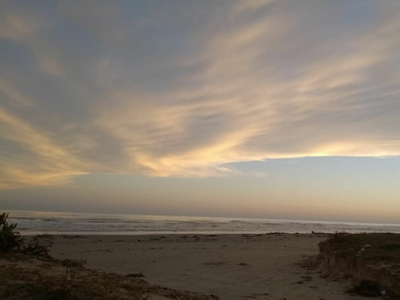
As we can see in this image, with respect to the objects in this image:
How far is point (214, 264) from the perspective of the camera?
14.1 meters

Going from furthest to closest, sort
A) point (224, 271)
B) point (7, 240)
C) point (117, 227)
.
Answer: point (117, 227)
point (224, 271)
point (7, 240)

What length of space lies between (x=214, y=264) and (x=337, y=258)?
14.5 ft

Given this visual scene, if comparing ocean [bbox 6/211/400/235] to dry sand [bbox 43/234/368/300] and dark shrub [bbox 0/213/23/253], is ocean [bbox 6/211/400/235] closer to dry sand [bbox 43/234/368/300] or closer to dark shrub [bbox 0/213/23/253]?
dry sand [bbox 43/234/368/300]

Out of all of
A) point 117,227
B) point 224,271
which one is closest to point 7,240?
point 224,271

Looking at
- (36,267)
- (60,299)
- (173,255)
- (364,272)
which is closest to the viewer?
(60,299)

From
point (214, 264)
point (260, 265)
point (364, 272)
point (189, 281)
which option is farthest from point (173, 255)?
point (364, 272)

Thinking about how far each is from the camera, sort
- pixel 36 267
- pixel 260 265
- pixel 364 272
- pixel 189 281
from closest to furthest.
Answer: pixel 36 267 < pixel 364 272 < pixel 189 281 < pixel 260 265

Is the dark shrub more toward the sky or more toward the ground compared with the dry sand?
more toward the sky

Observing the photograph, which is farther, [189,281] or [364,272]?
[189,281]

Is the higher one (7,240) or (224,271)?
(7,240)

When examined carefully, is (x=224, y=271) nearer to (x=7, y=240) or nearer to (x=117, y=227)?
(x=7, y=240)

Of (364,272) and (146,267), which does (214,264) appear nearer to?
(146,267)

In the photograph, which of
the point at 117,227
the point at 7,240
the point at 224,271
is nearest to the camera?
the point at 7,240

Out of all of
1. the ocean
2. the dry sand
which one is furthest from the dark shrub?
the ocean
